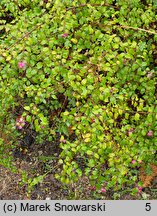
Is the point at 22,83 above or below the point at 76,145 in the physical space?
above

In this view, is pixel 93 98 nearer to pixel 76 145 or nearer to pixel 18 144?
pixel 76 145

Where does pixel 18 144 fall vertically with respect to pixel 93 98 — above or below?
below

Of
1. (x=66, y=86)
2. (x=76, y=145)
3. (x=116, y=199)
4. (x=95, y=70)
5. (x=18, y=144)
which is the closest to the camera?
(x=76, y=145)

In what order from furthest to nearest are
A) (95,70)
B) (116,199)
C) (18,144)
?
(18,144) < (116,199) < (95,70)

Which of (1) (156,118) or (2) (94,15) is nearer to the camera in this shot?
(1) (156,118)

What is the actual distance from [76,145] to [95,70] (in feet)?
1.96

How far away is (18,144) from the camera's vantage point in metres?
3.80

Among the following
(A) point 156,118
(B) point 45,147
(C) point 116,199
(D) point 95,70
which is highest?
(D) point 95,70

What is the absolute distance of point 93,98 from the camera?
2605 mm

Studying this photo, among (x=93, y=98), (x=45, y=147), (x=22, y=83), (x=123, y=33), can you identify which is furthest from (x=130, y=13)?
(x=45, y=147)

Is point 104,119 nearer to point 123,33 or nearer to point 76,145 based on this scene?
point 76,145

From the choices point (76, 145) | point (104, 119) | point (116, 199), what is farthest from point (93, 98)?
→ point (116, 199)

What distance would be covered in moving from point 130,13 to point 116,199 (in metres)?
1.79

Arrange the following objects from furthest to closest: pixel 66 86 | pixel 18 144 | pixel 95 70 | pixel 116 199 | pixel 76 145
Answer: pixel 18 144 → pixel 116 199 → pixel 66 86 → pixel 95 70 → pixel 76 145
